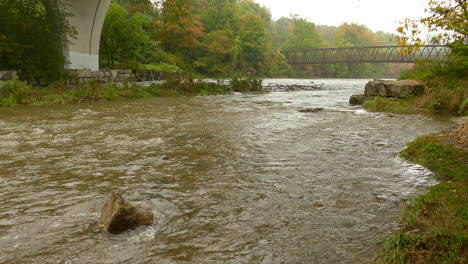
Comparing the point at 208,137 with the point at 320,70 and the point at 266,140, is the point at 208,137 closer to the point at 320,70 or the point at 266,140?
the point at 266,140

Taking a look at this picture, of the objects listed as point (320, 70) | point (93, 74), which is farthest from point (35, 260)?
point (320, 70)

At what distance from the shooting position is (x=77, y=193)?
4.36 metres

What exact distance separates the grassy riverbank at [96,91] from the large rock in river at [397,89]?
9.31m

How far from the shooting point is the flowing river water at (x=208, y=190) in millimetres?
3057

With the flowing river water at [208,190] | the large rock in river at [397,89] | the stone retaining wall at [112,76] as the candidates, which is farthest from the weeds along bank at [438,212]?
the stone retaining wall at [112,76]

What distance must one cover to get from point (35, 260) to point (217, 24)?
55.9 m

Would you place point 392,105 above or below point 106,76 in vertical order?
below

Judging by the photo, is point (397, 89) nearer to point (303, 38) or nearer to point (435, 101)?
point (435, 101)

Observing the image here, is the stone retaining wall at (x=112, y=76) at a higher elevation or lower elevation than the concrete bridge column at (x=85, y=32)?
lower

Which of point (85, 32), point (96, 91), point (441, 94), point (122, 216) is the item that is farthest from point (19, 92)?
point (441, 94)

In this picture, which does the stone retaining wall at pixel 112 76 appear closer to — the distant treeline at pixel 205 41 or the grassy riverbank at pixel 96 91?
the grassy riverbank at pixel 96 91

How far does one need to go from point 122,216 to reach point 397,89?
14026 millimetres

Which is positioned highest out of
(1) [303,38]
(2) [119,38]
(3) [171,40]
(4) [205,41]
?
(1) [303,38]

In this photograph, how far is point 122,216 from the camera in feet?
10.9
